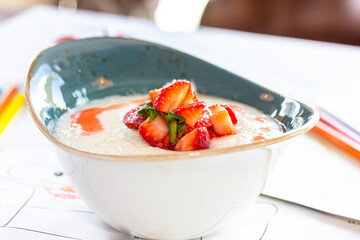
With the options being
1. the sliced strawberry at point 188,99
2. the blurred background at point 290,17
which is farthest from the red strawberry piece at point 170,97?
the blurred background at point 290,17

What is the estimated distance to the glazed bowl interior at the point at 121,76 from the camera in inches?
34.9

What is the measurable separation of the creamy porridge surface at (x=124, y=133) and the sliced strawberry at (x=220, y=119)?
0.01 meters

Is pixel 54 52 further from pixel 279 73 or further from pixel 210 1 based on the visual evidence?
pixel 210 1

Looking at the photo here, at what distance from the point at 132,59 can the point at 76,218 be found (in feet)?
1.46

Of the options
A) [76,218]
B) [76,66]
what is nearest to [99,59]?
[76,66]

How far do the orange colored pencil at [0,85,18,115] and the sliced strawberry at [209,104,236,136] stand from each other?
585mm

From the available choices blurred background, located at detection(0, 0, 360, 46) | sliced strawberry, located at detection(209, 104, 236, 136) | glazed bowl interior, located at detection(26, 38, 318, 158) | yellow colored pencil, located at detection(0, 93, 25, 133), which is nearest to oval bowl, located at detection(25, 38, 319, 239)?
glazed bowl interior, located at detection(26, 38, 318, 158)

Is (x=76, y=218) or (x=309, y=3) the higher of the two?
(x=309, y=3)

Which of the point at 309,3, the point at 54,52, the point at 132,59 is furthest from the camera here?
the point at 309,3

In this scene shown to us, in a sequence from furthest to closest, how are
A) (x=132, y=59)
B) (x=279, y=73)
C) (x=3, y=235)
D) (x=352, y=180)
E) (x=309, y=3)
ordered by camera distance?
(x=309, y=3), (x=279, y=73), (x=132, y=59), (x=352, y=180), (x=3, y=235)

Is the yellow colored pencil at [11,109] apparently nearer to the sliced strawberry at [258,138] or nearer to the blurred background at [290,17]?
the sliced strawberry at [258,138]

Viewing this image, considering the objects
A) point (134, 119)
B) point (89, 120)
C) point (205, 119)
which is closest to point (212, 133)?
point (205, 119)

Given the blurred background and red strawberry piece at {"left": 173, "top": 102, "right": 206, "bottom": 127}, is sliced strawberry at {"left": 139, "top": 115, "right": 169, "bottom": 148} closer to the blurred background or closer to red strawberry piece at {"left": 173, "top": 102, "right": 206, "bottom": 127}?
red strawberry piece at {"left": 173, "top": 102, "right": 206, "bottom": 127}

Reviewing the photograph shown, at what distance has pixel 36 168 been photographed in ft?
3.04
